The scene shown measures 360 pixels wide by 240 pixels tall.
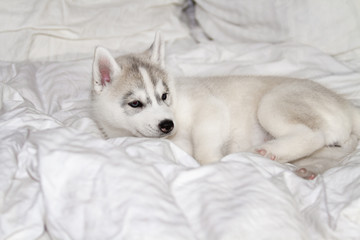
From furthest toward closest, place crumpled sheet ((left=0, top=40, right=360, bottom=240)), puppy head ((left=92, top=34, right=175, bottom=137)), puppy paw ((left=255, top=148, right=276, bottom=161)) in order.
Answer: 1. puppy head ((left=92, top=34, right=175, bottom=137))
2. puppy paw ((left=255, top=148, right=276, bottom=161))
3. crumpled sheet ((left=0, top=40, right=360, bottom=240))

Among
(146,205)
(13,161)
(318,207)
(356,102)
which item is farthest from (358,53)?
(13,161)

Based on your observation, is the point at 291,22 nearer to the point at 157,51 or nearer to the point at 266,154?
the point at 157,51

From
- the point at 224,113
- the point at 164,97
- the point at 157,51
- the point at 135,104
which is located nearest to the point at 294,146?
the point at 224,113

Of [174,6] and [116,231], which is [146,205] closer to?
[116,231]

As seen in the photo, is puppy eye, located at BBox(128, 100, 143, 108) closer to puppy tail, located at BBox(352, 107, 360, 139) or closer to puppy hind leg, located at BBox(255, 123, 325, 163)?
puppy hind leg, located at BBox(255, 123, 325, 163)

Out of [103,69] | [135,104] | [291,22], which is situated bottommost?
[135,104]

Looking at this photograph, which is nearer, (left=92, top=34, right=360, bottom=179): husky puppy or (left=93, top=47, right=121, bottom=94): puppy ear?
(left=92, top=34, right=360, bottom=179): husky puppy

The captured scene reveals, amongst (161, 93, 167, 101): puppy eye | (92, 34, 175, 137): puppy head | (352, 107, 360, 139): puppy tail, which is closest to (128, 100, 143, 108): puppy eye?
(92, 34, 175, 137): puppy head

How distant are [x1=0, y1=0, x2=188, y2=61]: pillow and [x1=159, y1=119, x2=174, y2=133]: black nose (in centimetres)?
154

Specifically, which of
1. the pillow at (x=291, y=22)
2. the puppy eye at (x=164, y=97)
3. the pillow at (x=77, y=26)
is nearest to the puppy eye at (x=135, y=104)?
the puppy eye at (x=164, y=97)

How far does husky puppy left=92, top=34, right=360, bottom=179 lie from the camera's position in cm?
260

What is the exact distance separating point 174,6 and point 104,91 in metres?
1.72

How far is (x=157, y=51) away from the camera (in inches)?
118

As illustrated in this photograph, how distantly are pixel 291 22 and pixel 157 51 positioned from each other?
1421mm
